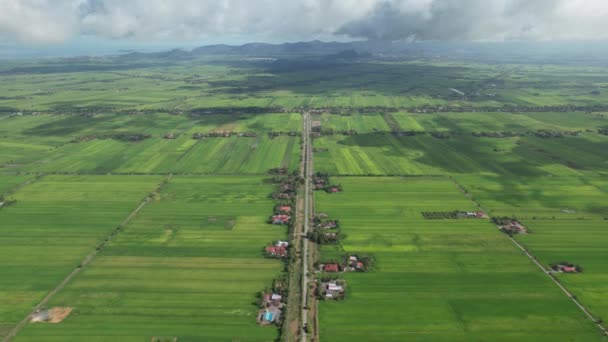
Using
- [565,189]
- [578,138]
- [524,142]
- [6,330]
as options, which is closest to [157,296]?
[6,330]

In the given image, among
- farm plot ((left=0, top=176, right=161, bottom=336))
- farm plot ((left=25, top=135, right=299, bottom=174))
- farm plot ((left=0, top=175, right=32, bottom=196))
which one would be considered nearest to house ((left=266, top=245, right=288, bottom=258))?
farm plot ((left=0, top=176, right=161, bottom=336))

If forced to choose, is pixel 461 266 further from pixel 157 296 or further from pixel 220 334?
pixel 157 296

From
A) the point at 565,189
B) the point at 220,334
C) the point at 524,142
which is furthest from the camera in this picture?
the point at 524,142

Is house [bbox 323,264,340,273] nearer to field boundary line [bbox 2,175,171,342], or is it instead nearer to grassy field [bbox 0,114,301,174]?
field boundary line [bbox 2,175,171,342]

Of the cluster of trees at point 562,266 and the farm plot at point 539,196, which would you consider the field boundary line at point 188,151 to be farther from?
the cluster of trees at point 562,266

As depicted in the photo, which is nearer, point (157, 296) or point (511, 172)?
point (157, 296)

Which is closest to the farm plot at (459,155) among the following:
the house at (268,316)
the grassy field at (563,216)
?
the grassy field at (563,216)
